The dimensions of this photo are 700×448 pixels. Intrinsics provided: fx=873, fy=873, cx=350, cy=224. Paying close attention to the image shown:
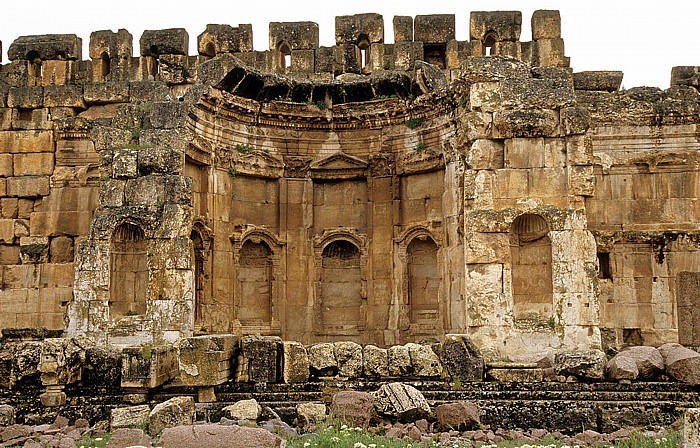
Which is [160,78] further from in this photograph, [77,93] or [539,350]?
[539,350]

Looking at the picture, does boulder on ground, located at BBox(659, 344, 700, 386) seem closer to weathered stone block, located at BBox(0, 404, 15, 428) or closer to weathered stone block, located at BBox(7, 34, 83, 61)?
weathered stone block, located at BBox(0, 404, 15, 428)

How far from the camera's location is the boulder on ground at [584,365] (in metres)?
12.6

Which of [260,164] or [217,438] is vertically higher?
[260,164]

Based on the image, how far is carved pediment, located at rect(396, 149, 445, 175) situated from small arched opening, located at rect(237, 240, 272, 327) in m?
3.65

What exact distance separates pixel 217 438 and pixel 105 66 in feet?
47.7

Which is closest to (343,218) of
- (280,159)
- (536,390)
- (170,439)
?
(280,159)

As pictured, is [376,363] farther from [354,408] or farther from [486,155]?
[486,155]

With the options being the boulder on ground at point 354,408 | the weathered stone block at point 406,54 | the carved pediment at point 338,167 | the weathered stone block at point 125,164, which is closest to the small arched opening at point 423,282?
the carved pediment at point 338,167

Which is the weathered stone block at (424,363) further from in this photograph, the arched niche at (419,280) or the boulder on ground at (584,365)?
the arched niche at (419,280)

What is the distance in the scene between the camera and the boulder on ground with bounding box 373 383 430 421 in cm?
1111

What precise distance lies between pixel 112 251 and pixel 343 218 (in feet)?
20.7

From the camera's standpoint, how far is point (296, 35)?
20.6m

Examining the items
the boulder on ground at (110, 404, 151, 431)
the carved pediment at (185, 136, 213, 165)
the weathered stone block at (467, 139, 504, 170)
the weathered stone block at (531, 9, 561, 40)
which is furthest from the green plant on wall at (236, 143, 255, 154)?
the boulder on ground at (110, 404, 151, 431)

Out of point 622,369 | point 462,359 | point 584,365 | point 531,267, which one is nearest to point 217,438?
point 462,359
